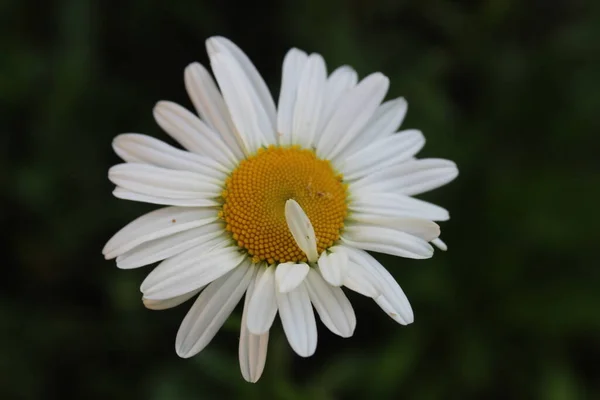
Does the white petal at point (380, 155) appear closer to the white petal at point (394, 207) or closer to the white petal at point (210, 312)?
the white petal at point (394, 207)

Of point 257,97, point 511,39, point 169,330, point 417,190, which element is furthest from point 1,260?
point 511,39

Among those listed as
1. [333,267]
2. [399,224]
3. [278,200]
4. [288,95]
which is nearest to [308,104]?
[288,95]

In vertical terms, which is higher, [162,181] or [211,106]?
[211,106]

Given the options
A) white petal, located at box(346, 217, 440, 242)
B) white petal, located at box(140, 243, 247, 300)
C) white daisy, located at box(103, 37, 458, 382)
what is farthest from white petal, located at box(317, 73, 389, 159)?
white petal, located at box(140, 243, 247, 300)

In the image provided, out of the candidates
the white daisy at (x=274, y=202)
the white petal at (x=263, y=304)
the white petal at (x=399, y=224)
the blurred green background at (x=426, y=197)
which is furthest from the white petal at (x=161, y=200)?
the blurred green background at (x=426, y=197)

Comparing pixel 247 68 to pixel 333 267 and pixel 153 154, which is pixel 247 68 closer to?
pixel 153 154

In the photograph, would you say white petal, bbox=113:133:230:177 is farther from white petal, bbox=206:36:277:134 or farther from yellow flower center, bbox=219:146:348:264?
white petal, bbox=206:36:277:134

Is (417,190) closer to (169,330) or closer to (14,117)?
(169,330)
